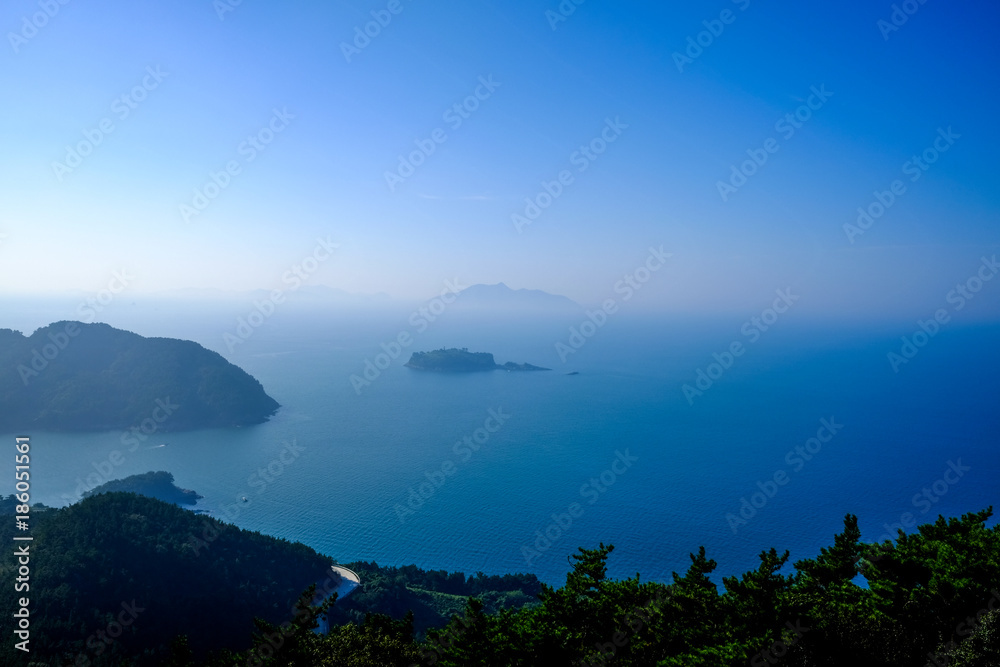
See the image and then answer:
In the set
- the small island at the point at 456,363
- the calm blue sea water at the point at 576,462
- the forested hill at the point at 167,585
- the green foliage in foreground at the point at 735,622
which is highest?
the small island at the point at 456,363

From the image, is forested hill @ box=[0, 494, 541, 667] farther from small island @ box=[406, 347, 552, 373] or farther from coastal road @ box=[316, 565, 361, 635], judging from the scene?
small island @ box=[406, 347, 552, 373]

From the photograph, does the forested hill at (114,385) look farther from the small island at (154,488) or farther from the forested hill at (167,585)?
the forested hill at (167,585)

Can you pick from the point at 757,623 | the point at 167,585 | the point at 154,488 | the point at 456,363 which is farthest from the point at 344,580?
the point at 456,363

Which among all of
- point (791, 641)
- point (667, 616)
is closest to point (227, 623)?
point (667, 616)

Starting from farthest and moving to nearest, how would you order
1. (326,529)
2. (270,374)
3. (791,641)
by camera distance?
1. (270,374)
2. (326,529)
3. (791,641)

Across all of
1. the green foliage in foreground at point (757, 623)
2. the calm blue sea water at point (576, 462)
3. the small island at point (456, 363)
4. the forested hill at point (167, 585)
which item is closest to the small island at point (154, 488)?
the calm blue sea water at point (576, 462)

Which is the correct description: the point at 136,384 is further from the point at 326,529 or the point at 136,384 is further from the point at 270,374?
the point at 326,529
